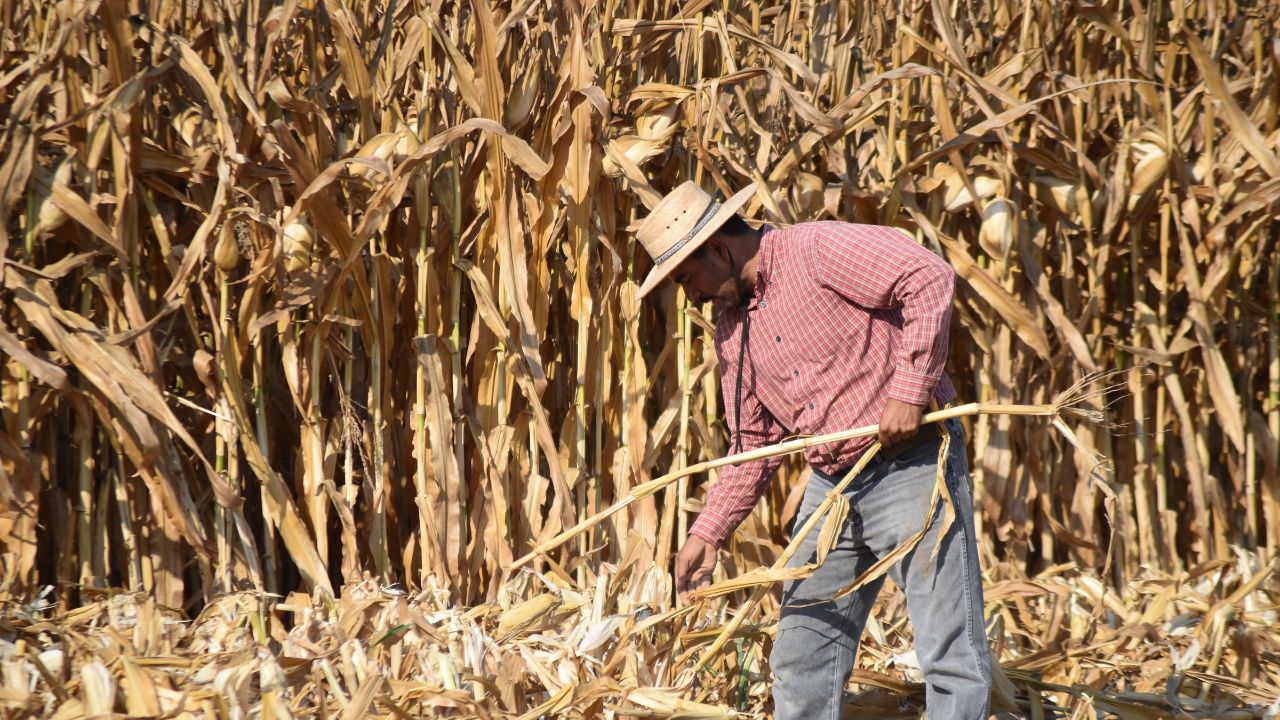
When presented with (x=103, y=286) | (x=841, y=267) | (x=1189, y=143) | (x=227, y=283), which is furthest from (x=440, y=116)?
(x=1189, y=143)

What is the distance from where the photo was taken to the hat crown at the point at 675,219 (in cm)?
244

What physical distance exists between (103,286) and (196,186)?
1.25ft

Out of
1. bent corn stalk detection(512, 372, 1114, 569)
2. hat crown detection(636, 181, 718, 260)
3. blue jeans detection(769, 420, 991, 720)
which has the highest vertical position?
hat crown detection(636, 181, 718, 260)

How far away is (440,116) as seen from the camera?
3.17 metres

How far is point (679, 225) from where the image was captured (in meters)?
2.44

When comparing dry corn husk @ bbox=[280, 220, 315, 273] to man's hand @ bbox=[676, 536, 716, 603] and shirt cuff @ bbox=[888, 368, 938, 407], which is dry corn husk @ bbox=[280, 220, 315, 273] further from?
shirt cuff @ bbox=[888, 368, 938, 407]

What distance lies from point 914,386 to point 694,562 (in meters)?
0.74

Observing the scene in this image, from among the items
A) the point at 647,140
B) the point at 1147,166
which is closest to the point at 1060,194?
the point at 1147,166

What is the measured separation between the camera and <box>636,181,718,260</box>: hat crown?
2438 millimetres

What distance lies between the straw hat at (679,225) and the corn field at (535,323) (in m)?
0.60

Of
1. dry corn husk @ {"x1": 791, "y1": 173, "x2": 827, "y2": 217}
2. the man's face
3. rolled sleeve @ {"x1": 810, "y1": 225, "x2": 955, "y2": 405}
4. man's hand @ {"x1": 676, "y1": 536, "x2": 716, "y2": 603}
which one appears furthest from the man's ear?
dry corn husk @ {"x1": 791, "y1": 173, "x2": 827, "y2": 217}

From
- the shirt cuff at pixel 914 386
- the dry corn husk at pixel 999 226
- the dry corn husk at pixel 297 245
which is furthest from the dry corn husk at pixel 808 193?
the dry corn husk at pixel 297 245

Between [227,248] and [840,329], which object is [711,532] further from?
[227,248]

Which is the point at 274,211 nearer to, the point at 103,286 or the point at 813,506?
the point at 103,286
